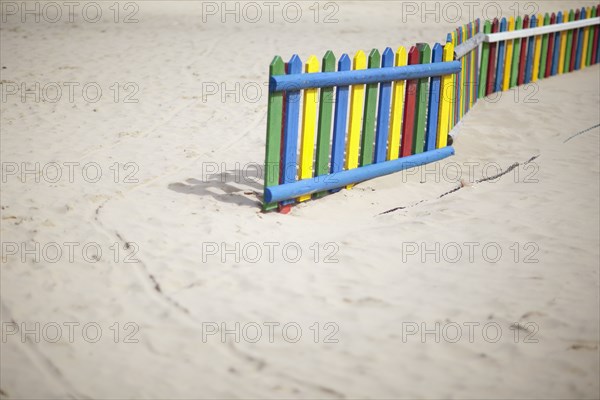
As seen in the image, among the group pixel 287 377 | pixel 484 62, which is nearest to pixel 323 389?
pixel 287 377

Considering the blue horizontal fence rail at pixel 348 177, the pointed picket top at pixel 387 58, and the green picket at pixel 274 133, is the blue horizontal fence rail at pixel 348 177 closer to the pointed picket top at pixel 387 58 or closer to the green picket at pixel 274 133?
the green picket at pixel 274 133

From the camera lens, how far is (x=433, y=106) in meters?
6.58

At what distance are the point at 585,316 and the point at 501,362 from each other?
28.0 inches

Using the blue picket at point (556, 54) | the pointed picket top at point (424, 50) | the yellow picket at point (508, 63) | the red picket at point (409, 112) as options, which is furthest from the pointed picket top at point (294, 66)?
the blue picket at point (556, 54)

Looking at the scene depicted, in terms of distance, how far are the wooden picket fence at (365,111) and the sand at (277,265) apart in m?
0.22

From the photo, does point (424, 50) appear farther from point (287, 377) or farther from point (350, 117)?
point (287, 377)

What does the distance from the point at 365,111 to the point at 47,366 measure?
3.43 m

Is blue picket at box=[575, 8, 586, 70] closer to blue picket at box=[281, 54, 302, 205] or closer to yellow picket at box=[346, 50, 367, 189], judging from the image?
yellow picket at box=[346, 50, 367, 189]

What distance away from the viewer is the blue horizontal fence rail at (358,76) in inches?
199

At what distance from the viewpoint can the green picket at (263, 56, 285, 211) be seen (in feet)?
16.6

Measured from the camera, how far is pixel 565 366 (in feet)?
11.1


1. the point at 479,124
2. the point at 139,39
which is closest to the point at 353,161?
the point at 479,124

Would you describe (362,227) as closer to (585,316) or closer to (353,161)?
(353,161)

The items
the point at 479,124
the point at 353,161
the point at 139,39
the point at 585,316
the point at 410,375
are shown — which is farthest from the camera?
the point at 139,39
